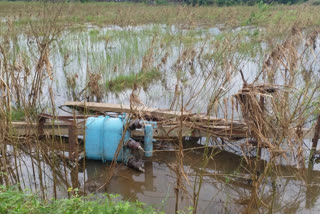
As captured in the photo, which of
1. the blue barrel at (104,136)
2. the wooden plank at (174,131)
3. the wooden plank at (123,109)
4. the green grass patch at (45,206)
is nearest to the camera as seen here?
the green grass patch at (45,206)

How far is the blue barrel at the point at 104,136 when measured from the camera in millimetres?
3949

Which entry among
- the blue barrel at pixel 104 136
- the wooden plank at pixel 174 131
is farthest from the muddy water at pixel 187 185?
the wooden plank at pixel 174 131

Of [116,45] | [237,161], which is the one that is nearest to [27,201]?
[237,161]

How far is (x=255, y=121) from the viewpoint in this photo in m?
3.21

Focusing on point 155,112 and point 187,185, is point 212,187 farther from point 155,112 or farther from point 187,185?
point 155,112

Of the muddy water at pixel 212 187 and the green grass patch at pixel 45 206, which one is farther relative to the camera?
the muddy water at pixel 212 187

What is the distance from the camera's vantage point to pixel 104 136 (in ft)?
13.0

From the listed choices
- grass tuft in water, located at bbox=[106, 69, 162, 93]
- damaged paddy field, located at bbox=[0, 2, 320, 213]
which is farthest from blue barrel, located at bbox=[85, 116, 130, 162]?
grass tuft in water, located at bbox=[106, 69, 162, 93]

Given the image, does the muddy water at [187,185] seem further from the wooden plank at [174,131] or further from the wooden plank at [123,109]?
the wooden plank at [123,109]

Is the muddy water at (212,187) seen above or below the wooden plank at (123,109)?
below

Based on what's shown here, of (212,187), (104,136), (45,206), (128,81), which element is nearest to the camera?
(45,206)

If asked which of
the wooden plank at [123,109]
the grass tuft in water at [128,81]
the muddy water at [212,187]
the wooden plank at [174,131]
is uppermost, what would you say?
the grass tuft in water at [128,81]

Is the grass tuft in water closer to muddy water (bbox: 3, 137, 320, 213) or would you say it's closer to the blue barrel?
the blue barrel

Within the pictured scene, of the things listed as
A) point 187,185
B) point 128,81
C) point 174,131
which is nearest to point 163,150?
point 187,185
